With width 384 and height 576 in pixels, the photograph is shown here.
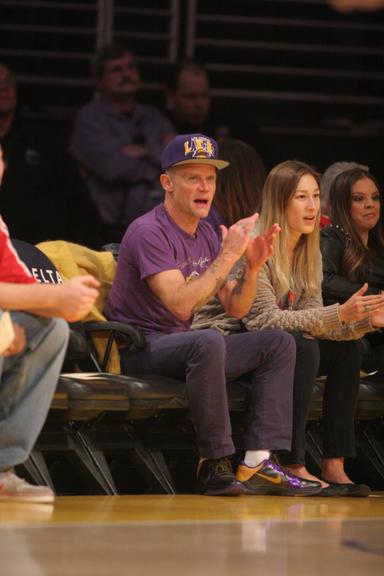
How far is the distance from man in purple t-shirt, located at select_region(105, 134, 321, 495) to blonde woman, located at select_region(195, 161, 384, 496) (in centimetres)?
14

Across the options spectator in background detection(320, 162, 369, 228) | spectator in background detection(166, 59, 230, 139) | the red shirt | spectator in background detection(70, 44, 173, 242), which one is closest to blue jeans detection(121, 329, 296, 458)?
the red shirt

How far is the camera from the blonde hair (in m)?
4.78

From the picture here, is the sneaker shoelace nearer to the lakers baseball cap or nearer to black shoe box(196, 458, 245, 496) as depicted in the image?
black shoe box(196, 458, 245, 496)

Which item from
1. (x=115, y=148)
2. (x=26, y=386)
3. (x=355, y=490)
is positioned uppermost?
(x=115, y=148)

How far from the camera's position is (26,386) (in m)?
3.76

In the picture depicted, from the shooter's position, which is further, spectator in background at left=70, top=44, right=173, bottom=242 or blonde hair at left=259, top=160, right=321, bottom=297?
spectator in background at left=70, top=44, right=173, bottom=242

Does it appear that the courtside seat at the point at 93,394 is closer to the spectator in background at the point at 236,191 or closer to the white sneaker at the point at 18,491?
the white sneaker at the point at 18,491

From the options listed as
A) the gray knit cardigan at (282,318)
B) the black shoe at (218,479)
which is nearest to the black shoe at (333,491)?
the black shoe at (218,479)

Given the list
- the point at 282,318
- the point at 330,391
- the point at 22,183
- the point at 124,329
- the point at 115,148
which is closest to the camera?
the point at 124,329

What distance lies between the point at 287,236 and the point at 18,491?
1593mm

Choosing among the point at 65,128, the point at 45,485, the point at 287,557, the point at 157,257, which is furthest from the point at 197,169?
the point at 65,128

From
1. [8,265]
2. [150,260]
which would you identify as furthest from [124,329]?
[8,265]

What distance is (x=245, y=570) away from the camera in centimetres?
272

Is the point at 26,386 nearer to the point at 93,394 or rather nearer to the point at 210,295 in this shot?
the point at 93,394
